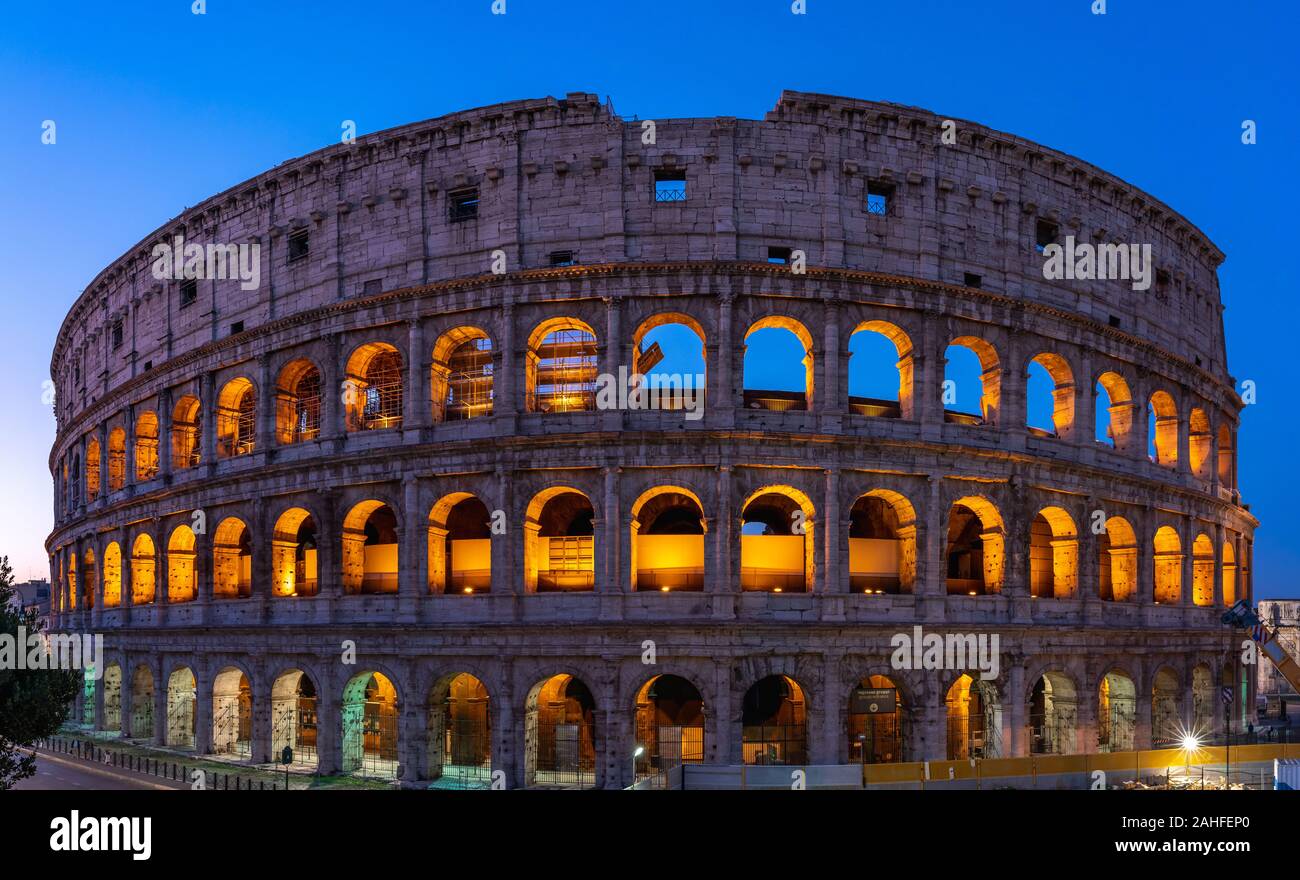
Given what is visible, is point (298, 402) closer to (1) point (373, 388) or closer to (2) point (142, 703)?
(1) point (373, 388)

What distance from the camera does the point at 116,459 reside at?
42250mm

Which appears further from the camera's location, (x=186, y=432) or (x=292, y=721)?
(x=186, y=432)

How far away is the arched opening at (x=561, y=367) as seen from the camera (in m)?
29.3

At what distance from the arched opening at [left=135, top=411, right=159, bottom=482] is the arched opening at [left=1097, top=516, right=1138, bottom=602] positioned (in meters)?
35.9

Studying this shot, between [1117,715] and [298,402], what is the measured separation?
30.1 m

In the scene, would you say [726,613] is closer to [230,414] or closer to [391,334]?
[391,334]

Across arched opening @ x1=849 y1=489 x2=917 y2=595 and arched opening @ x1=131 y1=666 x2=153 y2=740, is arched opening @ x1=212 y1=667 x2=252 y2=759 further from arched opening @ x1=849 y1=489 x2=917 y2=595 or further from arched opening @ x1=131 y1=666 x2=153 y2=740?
arched opening @ x1=849 y1=489 x2=917 y2=595

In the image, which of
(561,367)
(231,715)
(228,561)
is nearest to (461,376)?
(561,367)

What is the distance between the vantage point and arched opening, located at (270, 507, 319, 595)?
32.5 metres

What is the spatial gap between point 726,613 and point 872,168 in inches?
555

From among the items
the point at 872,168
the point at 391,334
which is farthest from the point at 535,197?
the point at 872,168

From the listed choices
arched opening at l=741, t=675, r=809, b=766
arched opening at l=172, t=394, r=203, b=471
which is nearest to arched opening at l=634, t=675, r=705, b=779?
arched opening at l=741, t=675, r=809, b=766

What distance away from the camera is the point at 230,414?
3550cm
